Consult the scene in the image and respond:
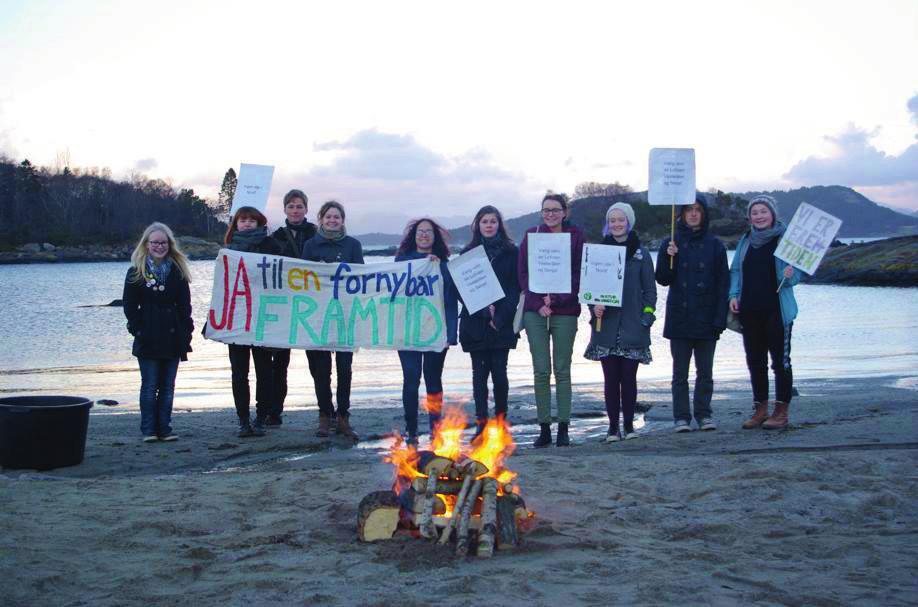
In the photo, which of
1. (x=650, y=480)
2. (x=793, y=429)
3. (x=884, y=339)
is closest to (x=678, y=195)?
(x=793, y=429)

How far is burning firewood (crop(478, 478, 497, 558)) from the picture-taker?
512 centimetres

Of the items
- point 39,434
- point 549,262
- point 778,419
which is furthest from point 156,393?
point 778,419

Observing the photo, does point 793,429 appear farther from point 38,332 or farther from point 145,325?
point 38,332

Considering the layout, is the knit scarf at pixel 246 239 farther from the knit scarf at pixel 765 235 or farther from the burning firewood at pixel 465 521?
the knit scarf at pixel 765 235

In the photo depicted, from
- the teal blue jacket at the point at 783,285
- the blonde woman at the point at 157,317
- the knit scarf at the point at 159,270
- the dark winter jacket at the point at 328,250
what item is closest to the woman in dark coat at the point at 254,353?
the dark winter jacket at the point at 328,250

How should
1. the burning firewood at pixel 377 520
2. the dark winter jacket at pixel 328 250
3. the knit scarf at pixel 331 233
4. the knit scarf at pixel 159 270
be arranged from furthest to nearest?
the dark winter jacket at pixel 328 250, the knit scarf at pixel 331 233, the knit scarf at pixel 159 270, the burning firewood at pixel 377 520

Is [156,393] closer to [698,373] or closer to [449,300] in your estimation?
[449,300]

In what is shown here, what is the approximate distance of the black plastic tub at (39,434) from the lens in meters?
7.71

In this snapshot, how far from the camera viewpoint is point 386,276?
31.4 feet

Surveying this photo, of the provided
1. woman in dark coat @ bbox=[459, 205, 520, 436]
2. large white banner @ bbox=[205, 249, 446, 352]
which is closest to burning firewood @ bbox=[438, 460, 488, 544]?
woman in dark coat @ bbox=[459, 205, 520, 436]

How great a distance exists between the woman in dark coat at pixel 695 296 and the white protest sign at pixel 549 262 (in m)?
1.09

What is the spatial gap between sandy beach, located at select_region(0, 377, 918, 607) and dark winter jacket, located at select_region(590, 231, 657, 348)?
1.05 meters

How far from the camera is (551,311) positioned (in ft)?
28.1

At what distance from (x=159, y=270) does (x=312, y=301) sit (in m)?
1.68
